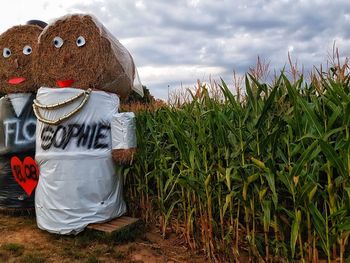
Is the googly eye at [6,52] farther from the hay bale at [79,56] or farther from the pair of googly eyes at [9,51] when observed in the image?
the hay bale at [79,56]

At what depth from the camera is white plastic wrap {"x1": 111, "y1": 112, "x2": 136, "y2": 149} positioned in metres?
5.07

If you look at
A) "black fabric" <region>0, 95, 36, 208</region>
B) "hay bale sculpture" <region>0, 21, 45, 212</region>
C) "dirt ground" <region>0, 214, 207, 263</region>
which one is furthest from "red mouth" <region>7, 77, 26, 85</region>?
"dirt ground" <region>0, 214, 207, 263</region>

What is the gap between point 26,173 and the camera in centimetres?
585

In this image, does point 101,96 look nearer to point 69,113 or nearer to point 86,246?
point 69,113

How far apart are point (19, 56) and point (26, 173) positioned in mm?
1858

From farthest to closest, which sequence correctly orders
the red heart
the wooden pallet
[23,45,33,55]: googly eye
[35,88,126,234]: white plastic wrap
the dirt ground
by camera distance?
1. [23,45,33,55]: googly eye
2. the red heart
3. [35,88,126,234]: white plastic wrap
4. the wooden pallet
5. the dirt ground

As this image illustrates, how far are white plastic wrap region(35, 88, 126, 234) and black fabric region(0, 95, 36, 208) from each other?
79 cm

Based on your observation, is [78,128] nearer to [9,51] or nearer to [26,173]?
[26,173]

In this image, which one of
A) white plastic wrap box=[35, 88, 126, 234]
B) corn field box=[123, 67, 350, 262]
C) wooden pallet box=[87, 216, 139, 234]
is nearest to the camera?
corn field box=[123, 67, 350, 262]

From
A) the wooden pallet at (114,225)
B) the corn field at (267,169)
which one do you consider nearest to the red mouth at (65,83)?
the corn field at (267,169)

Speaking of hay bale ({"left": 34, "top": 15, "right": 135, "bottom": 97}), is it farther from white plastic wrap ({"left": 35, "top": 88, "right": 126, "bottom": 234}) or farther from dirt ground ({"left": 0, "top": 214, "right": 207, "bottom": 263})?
dirt ground ({"left": 0, "top": 214, "right": 207, "bottom": 263})

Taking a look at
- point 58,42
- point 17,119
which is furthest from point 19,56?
point 58,42

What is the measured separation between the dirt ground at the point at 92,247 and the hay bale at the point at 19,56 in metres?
2.30

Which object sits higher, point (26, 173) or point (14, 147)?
point (14, 147)
